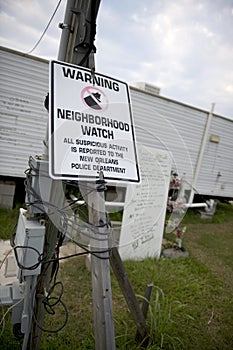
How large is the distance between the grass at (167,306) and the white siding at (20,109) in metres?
1.11

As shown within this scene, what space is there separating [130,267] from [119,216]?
1351 mm

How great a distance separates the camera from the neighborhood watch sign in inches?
36.9

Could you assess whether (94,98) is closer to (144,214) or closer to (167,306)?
(144,214)

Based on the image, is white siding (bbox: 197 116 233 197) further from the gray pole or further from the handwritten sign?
the gray pole

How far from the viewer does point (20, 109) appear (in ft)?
14.0

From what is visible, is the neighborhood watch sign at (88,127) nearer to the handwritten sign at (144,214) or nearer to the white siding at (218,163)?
the handwritten sign at (144,214)

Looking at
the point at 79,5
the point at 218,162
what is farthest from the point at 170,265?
the point at 218,162

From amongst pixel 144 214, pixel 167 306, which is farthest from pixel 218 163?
pixel 167 306

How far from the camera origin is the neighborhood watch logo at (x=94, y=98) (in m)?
1.04

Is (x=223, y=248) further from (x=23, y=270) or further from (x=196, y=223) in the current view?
(x=23, y=270)

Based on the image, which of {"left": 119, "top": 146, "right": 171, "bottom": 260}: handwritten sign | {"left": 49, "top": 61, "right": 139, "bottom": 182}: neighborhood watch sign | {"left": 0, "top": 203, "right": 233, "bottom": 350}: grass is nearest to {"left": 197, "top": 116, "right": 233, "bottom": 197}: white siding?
{"left": 0, "top": 203, "right": 233, "bottom": 350}: grass

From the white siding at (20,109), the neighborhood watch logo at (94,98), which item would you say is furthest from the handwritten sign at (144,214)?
the white siding at (20,109)

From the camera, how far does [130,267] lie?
319cm

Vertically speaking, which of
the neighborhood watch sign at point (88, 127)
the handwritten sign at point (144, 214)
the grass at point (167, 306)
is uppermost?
the neighborhood watch sign at point (88, 127)
